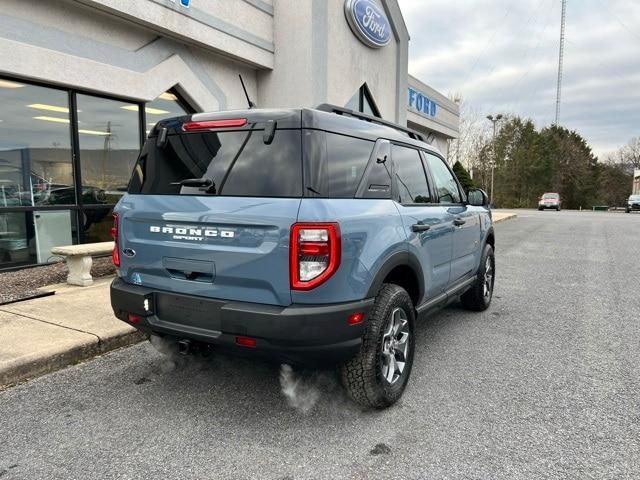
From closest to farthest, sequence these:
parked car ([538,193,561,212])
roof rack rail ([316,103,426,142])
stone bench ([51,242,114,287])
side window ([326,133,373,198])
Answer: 1. side window ([326,133,373,198])
2. roof rack rail ([316,103,426,142])
3. stone bench ([51,242,114,287])
4. parked car ([538,193,561,212])

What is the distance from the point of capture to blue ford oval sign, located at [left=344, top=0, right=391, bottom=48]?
11.7 meters

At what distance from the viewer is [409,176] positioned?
378 cm

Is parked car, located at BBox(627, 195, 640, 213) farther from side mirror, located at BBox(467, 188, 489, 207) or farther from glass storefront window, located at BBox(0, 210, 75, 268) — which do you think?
glass storefront window, located at BBox(0, 210, 75, 268)

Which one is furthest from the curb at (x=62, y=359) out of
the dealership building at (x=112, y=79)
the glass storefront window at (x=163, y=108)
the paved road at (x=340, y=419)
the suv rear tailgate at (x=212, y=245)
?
the glass storefront window at (x=163, y=108)

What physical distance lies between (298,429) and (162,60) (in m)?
7.92

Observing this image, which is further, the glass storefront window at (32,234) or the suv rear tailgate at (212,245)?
the glass storefront window at (32,234)

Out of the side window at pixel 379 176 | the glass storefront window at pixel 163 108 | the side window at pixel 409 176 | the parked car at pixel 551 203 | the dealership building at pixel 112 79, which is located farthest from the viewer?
the parked car at pixel 551 203

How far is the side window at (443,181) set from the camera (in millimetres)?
4367

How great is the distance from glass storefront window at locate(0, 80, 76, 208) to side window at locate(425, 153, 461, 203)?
6.07 m

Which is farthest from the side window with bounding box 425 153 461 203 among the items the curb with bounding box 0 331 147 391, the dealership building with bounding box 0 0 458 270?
the dealership building with bounding box 0 0 458 270

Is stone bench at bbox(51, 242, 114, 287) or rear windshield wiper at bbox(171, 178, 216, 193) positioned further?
stone bench at bbox(51, 242, 114, 287)

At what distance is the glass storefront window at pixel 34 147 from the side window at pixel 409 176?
609 cm

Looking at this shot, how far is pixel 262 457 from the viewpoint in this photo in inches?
102

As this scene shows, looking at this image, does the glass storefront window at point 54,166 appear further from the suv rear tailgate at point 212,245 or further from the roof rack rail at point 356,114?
the roof rack rail at point 356,114
